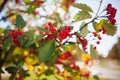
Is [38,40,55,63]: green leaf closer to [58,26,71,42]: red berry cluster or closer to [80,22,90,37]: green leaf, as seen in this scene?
[58,26,71,42]: red berry cluster

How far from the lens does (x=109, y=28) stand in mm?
1888

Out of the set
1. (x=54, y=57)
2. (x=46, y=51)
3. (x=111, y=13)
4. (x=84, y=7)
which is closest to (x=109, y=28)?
(x=111, y=13)

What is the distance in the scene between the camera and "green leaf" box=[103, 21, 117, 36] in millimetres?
1871

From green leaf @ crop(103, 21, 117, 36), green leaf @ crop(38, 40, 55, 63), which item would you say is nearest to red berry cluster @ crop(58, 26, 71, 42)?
green leaf @ crop(38, 40, 55, 63)

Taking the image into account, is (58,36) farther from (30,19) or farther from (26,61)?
(30,19)

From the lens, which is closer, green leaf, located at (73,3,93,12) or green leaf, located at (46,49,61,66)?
green leaf, located at (73,3,93,12)

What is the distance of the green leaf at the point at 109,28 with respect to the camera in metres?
1.87

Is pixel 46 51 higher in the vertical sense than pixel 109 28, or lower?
lower

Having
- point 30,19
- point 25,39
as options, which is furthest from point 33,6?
point 30,19

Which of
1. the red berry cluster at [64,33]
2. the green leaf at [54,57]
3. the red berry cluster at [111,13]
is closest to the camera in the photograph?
the red berry cluster at [111,13]

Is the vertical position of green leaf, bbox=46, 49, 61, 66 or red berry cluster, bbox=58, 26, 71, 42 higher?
green leaf, bbox=46, 49, 61, 66

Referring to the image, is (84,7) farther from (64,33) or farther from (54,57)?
(54,57)

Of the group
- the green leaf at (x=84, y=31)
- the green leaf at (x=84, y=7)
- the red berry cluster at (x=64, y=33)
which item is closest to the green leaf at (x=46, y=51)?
the red berry cluster at (x=64, y=33)

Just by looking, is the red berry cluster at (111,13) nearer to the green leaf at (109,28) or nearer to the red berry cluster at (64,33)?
the green leaf at (109,28)
